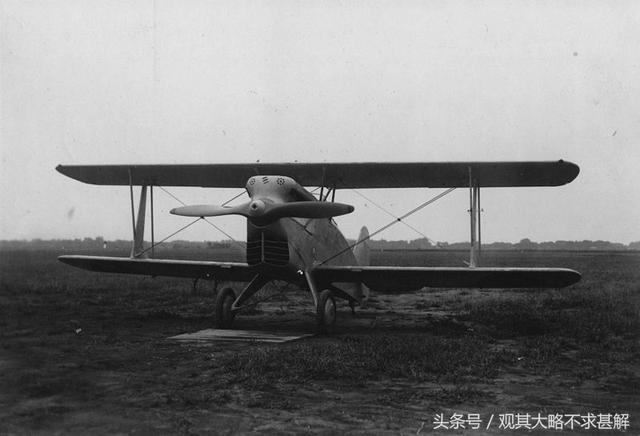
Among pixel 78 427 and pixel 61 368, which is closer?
pixel 78 427

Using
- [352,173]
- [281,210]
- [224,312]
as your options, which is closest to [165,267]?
[224,312]

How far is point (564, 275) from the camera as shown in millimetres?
10125

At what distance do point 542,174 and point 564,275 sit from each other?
188cm

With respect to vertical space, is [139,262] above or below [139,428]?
above

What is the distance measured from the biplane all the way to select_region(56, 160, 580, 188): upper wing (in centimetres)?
2

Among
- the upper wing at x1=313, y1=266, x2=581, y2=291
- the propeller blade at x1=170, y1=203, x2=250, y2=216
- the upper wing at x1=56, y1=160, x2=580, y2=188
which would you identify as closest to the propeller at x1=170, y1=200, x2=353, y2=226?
the propeller blade at x1=170, y1=203, x2=250, y2=216

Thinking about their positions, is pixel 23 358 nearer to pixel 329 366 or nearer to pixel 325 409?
pixel 329 366

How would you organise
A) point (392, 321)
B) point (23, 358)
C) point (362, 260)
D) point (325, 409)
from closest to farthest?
point (325, 409) → point (23, 358) → point (392, 321) → point (362, 260)

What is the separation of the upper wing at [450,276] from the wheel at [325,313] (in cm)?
86

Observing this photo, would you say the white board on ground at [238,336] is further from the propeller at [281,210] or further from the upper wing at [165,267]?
the propeller at [281,210]

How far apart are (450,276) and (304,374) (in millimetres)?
4978

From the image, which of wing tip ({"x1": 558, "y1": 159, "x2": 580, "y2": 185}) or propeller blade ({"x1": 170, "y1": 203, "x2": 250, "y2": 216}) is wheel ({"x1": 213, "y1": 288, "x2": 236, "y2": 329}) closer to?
propeller blade ({"x1": 170, "y1": 203, "x2": 250, "y2": 216})

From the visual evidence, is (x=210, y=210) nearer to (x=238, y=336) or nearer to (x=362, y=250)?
(x=238, y=336)

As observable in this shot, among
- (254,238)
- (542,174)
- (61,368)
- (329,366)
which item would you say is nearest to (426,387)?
(329,366)
